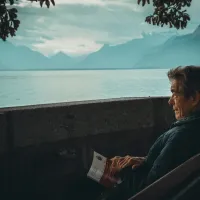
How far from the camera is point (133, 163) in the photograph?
354 cm

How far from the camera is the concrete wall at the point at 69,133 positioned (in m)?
4.39

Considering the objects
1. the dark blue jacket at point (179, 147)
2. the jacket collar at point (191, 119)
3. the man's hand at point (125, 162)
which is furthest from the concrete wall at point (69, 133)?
the jacket collar at point (191, 119)

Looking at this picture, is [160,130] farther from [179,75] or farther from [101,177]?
A: [179,75]

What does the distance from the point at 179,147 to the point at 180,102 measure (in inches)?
14.8

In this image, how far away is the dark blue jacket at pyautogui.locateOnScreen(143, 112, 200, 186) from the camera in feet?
9.91

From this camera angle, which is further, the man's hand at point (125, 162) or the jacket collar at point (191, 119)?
A: the man's hand at point (125, 162)

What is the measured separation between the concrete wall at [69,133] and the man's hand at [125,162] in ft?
3.76

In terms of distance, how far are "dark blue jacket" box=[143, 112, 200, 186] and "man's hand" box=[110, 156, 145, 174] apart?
401 mm

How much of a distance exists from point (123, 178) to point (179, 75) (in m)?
0.99

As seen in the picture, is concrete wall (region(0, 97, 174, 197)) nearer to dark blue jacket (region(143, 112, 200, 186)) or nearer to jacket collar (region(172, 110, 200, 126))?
dark blue jacket (region(143, 112, 200, 186))

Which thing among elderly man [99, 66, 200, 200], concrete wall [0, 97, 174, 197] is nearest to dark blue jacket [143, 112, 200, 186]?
elderly man [99, 66, 200, 200]

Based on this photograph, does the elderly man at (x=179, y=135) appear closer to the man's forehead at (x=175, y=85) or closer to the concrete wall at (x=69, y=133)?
the man's forehead at (x=175, y=85)

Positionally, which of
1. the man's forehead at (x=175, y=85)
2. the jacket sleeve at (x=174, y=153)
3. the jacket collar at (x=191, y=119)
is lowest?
the jacket sleeve at (x=174, y=153)

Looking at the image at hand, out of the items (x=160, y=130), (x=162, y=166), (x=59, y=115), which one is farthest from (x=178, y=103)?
(x=160, y=130)
